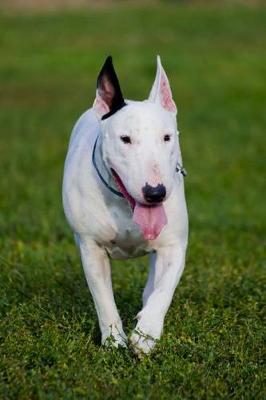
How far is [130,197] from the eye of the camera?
6.30m

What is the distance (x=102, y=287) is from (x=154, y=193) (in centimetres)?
104

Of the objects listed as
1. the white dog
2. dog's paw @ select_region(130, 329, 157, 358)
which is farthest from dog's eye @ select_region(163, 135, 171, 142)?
dog's paw @ select_region(130, 329, 157, 358)

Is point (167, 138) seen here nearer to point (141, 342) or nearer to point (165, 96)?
point (165, 96)

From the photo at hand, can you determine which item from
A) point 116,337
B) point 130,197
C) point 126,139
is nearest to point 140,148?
point 126,139

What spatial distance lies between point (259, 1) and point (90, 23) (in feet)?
39.8

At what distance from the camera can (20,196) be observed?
1484 cm

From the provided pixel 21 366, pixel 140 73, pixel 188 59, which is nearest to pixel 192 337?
pixel 21 366

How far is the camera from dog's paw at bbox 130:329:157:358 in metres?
6.24

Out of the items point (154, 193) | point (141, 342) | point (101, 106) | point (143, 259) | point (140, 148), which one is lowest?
point (143, 259)

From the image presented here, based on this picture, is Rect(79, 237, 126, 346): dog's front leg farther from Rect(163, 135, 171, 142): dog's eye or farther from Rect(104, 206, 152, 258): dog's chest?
Rect(163, 135, 171, 142): dog's eye

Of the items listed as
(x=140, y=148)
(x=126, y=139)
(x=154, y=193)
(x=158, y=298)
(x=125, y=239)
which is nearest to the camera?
(x=154, y=193)

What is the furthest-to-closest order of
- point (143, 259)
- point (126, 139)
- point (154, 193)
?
point (143, 259) → point (126, 139) → point (154, 193)

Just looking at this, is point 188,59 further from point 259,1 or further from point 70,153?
point 70,153

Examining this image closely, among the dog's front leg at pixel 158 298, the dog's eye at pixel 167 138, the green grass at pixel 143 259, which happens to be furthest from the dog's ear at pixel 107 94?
the green grass at pixel 143 259
